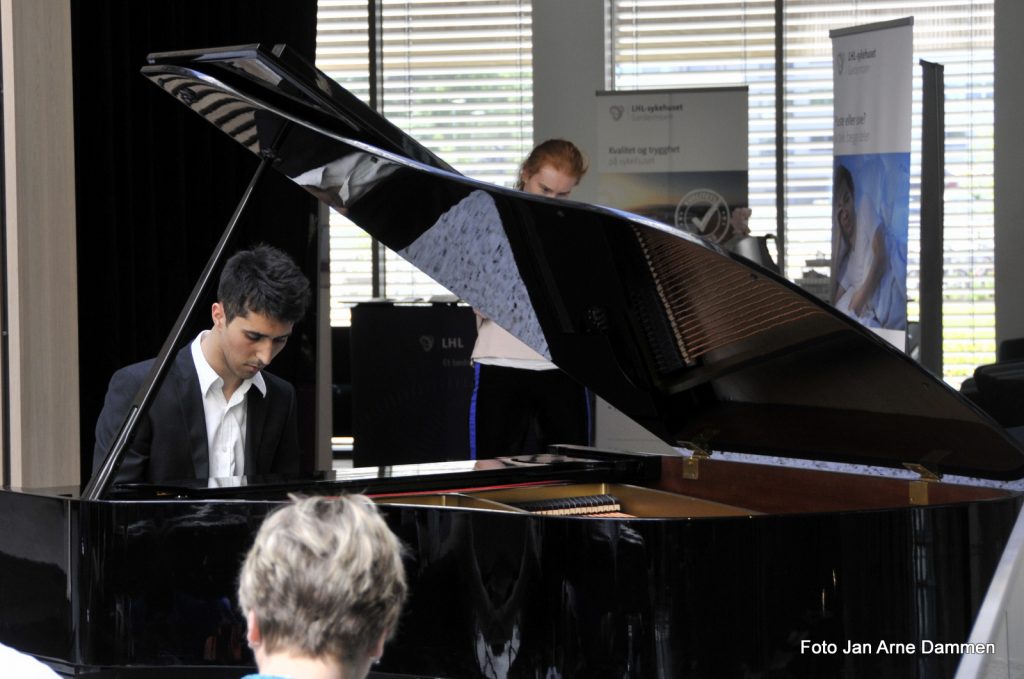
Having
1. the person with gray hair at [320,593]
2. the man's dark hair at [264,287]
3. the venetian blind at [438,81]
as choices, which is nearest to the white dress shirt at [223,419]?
the man's dark hair at [264,287]

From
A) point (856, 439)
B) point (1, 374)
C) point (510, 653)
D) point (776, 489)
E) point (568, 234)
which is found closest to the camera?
point (510, 653)

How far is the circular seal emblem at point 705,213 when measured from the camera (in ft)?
22.6

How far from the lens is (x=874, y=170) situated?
201 inches

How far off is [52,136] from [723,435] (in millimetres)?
2090

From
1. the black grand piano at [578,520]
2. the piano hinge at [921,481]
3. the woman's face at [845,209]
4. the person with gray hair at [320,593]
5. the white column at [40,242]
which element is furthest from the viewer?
the woman's face at [845,209]

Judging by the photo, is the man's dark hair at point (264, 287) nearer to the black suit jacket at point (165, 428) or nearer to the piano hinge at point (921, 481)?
the black suit jacket at point (165, 428)

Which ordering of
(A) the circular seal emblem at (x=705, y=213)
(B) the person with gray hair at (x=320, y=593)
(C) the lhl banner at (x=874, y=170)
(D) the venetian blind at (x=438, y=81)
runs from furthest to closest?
(D) the venetian blind at (x=438, y=81) < (A) the circular seal emblem at (x=705, y=213) < (C) the lhl banner at (x=874, y=170) < (B) the person with gray hair at (x=320, y=593)

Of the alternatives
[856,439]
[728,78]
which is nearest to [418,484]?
[856,439]

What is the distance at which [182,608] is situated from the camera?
212cm

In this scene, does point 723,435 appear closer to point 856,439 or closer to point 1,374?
point 856,439

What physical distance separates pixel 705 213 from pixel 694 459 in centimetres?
431

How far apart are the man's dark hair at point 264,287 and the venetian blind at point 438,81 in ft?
18.1

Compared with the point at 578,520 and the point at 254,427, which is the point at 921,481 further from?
the point at 254,427

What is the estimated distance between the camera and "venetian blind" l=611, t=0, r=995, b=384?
766 cm
